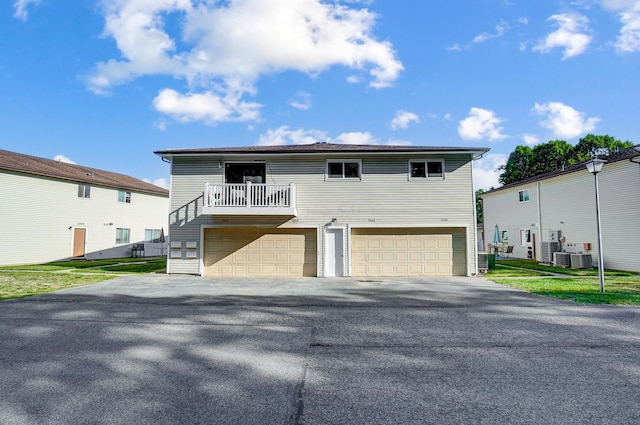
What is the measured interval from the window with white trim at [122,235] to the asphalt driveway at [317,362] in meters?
18.1

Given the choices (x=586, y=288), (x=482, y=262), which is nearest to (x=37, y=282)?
(x=482, y=262)

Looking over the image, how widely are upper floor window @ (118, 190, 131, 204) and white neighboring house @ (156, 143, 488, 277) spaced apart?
13.2m

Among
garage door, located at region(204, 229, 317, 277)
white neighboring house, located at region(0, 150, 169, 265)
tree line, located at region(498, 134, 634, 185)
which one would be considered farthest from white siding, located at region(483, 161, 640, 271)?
white neighboring house, located at region(0, 150, 169, 265)

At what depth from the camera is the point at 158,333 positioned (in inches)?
241

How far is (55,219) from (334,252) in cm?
1831

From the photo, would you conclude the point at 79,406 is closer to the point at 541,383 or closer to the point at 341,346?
the point at 341,346

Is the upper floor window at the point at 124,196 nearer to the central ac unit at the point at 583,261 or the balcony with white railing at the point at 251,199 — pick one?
the balcony with white railing at the point at 251,199

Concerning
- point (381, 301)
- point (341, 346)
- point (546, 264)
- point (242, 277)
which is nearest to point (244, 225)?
point (242, 277)

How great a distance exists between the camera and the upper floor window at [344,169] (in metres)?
15.4

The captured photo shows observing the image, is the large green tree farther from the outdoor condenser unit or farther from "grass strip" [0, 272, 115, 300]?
"grass strip" [0, 272, 115, 300]

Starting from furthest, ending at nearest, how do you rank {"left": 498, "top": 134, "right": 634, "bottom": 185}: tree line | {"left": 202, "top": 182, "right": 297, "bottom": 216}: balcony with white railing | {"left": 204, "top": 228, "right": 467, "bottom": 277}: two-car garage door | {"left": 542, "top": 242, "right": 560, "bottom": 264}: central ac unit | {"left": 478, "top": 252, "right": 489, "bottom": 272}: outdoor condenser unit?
{"left": 498, "top": 134, "right": 634, "bottom": 185}: tree line < {"left": 542, "top": 242, "right": 560, "bottom": 264}: central ac unit < {"left": 478, "top": 252, "right": 489, "bottom": 272}: outdoor condenser unit < {"left": 204, "top": 228, "right": 467, "bottom": 277}: two-car garage door < {"left": 202, "top": 182, "right": 297, "bottom": 216}: balcony with white railing

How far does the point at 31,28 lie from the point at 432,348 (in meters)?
16.8

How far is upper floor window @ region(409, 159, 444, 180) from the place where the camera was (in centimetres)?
1529

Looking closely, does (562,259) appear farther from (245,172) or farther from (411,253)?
(245,172)
